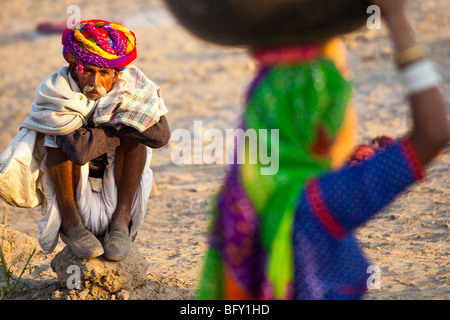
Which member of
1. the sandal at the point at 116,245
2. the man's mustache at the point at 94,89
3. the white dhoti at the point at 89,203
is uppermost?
the man's mustache at the point at 94,89

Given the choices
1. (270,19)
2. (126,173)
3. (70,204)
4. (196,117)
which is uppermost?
(196,117)

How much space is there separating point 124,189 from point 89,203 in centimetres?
18

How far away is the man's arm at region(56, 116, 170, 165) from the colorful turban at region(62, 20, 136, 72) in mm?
309

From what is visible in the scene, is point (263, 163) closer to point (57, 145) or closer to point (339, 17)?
point (339, 17)

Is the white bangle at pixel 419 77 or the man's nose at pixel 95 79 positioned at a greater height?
the man's nose at pixel 95 79

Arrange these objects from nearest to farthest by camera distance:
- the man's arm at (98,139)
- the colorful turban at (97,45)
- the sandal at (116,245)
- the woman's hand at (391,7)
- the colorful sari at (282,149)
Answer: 1. the woman's hand at (391,7)
2. the colorful sari at (282,149)
3. the man's arm at (98,139)
4. the colorful turban at (97,45)
5. the sandal at (116,245)

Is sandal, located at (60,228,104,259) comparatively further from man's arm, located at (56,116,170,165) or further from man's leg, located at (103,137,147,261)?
man's arm, located at (56,116,170,165)

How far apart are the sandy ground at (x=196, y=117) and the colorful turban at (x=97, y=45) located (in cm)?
108

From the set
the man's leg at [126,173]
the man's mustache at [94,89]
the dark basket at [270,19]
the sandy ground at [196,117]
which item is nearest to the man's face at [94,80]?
the man's mustache at [94,89]

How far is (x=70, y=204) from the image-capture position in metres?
2.82

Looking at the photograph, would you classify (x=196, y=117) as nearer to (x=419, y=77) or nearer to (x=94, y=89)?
(x=94, y=89)

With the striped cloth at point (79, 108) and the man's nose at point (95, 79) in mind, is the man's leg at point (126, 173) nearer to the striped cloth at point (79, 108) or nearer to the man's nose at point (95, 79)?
the striped cloth at point (79, 108)

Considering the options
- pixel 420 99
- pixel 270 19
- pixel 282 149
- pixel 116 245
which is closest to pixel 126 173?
pixel 116 245

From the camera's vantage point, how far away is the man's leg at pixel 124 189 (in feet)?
9.46
